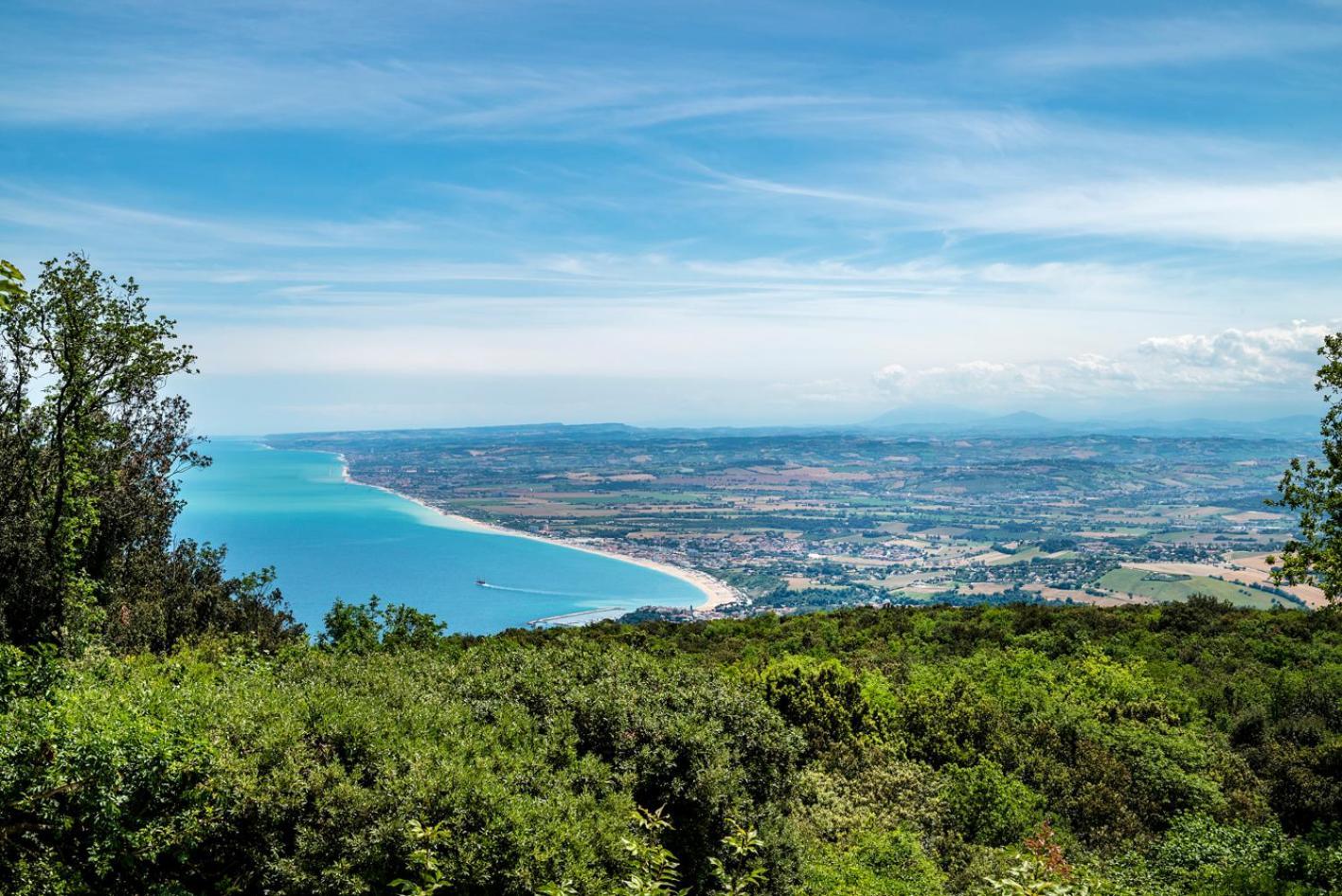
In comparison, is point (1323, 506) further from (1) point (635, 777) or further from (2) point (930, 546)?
(2) point (930, 546)

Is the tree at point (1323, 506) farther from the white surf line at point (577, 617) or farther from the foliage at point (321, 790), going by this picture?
the white surf line at point (577, 617)

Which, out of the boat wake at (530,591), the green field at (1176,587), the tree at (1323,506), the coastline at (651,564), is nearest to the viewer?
the tree at (1323,506)

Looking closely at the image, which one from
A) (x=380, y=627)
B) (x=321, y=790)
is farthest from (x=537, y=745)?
(x=380, y=627)

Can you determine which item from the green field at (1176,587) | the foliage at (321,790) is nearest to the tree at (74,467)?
the foliage at (321,790)


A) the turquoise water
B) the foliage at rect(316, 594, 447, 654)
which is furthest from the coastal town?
the foliage at rect(316, 594, 447, 654)

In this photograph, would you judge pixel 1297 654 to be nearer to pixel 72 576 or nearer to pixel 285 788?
pixel 285 788

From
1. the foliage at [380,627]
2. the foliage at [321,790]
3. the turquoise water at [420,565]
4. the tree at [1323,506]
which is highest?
the tree at [1323,506]
